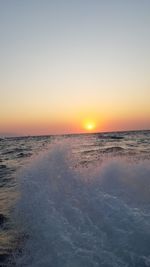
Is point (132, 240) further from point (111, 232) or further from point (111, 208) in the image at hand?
point (111, 208)

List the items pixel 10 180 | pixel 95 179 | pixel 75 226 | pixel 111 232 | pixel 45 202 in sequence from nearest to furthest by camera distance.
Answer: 1. pixel 111 232
2. pixel 75 226
3. pixel 45 202
4. pixel 95 179
5. pixel 10 180

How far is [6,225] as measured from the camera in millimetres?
9984

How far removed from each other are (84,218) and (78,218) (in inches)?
7.3

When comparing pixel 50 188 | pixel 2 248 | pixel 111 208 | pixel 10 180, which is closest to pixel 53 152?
pixel 10 180

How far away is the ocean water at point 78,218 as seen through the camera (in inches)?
285

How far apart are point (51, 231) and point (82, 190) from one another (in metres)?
3.32

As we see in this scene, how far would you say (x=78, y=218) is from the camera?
30.7ft

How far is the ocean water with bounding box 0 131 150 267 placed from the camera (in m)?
7.25

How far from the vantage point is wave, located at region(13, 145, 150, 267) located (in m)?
7.21

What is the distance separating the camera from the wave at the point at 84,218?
7.21m

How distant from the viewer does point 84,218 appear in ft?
30.5

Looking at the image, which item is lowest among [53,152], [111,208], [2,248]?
[2,248]

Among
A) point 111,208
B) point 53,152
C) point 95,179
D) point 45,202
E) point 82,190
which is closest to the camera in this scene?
point 111,208

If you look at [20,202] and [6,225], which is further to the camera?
[20,202]
